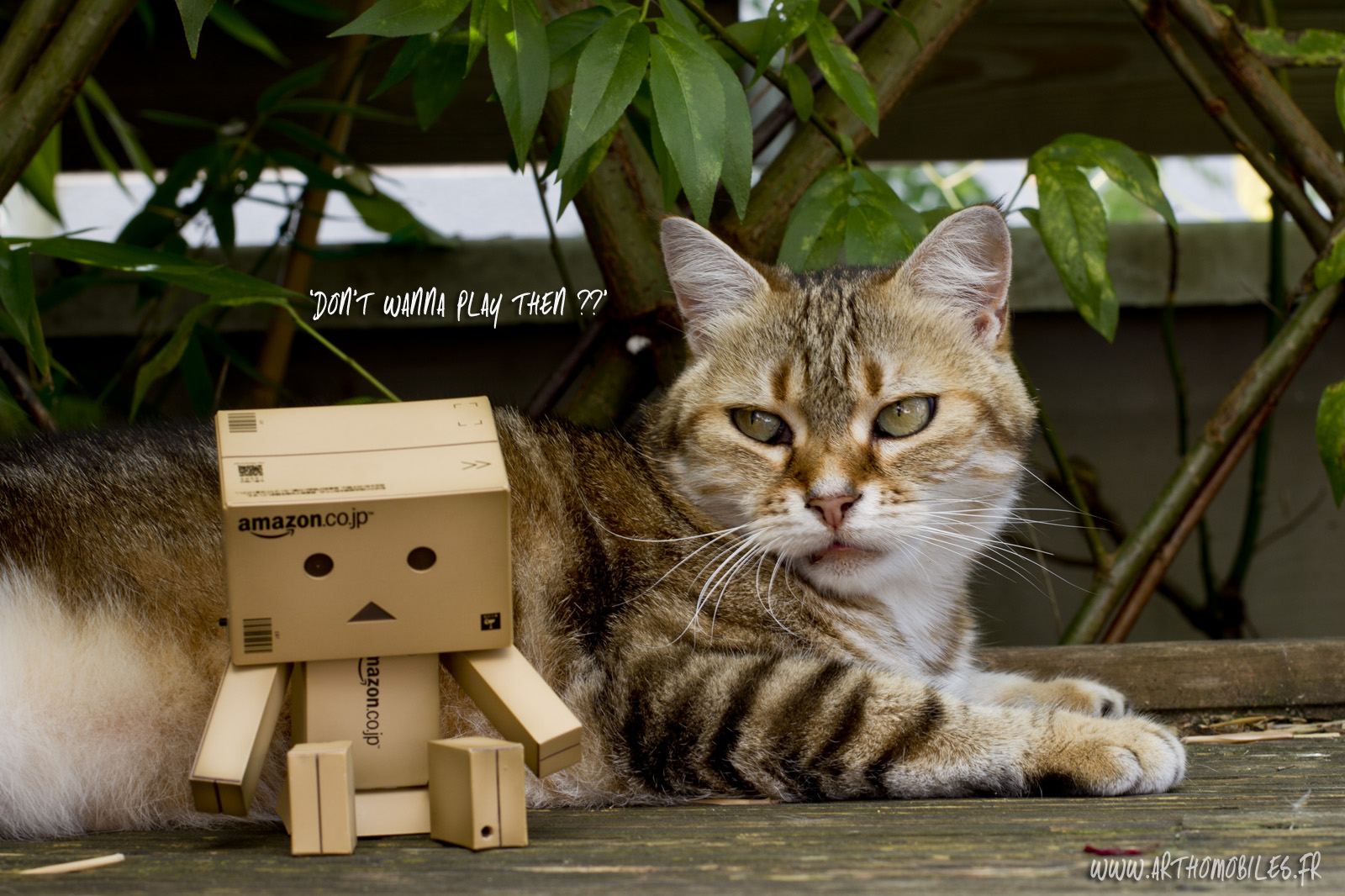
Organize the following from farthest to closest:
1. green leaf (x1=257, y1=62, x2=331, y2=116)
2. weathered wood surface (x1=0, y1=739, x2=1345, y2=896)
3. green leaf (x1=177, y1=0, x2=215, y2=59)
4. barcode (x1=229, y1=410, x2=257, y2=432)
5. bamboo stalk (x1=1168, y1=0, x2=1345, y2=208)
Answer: green leaf (x1=257, y1=62, x2=331, y2=116), bamboo stalk (x1=1168, y1=0, x2=1345, y2=208), green leaf (x1=177, y1=0, x2=215, y2=59), barcode (x1=229, y1=410, x2=257, y2=432), weathered wood surface (x1=0, y1=739, x2=1345, y2=896)

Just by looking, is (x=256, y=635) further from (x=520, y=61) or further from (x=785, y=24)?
(x=785, y=24)

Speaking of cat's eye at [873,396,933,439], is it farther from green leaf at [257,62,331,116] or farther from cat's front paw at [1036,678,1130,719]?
green leaf at [257,62,331,116]

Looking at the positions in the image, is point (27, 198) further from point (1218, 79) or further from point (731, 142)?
point (1218, 79)

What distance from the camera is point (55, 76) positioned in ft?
6.26

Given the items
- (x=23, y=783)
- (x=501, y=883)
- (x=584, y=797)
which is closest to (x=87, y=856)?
(x=23, y=783)

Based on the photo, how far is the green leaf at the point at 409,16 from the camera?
4.69 ft

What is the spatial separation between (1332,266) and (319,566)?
1.88 meters

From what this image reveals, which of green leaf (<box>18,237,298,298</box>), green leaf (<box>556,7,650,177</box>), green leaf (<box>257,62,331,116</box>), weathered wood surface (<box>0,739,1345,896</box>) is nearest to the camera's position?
weathered wood surface (<box>0,739,1345,896</box>)

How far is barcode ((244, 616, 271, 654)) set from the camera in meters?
1.12

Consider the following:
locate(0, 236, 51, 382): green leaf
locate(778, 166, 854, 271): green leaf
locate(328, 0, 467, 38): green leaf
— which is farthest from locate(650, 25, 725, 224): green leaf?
locate(0, 236, 51, 382): green leaf

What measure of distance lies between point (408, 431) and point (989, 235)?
3.58ft

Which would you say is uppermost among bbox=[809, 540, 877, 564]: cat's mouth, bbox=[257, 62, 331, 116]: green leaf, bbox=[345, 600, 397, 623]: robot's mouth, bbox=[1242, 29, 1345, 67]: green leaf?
bbox=[257, 62, 331, 116]: green leaf

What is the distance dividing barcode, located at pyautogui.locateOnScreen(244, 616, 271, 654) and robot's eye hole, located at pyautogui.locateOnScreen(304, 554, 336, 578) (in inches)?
2.6

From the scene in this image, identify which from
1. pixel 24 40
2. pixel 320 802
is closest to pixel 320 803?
pixel 320 802
